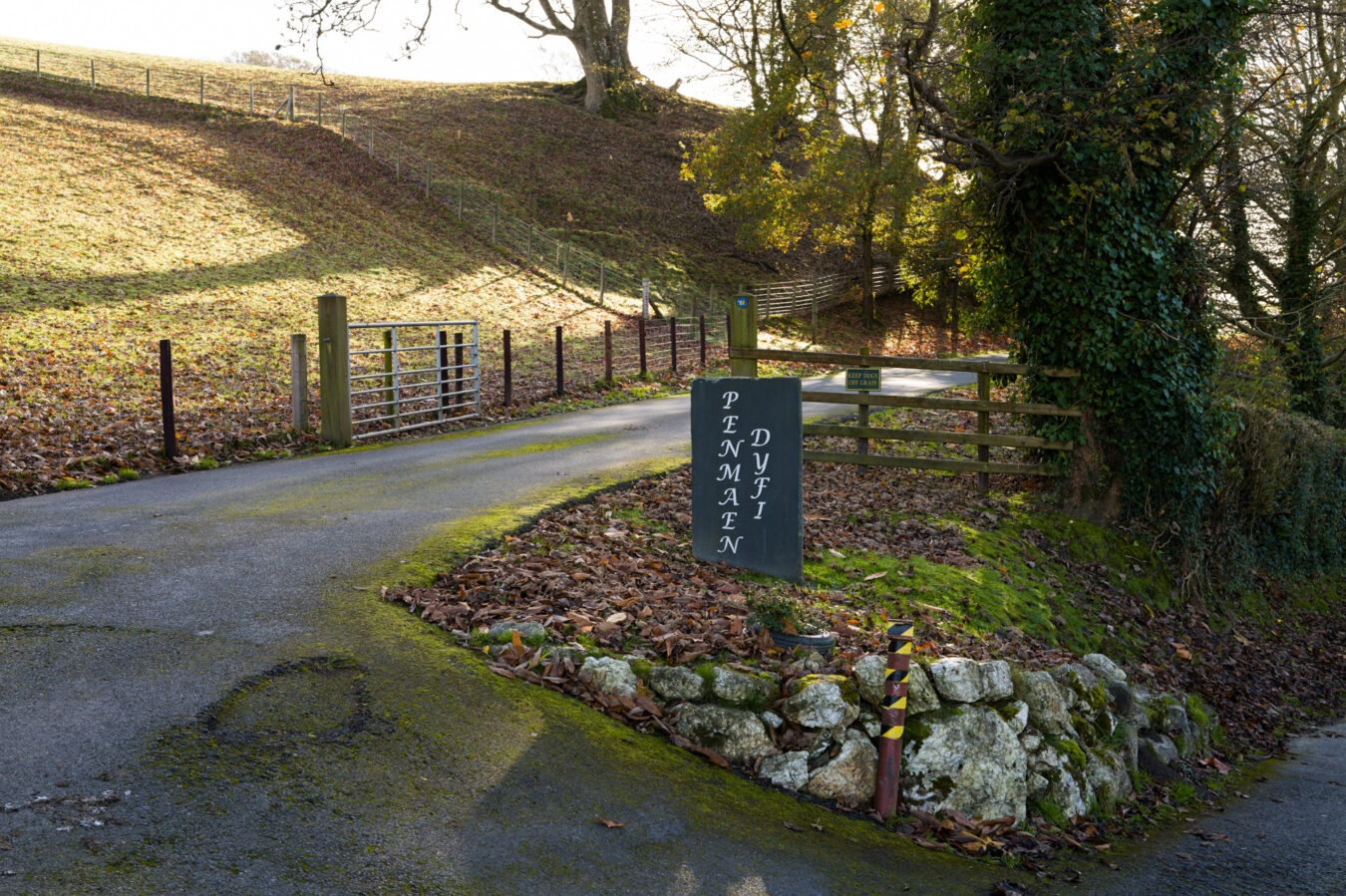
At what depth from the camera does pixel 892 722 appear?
17.7 ft

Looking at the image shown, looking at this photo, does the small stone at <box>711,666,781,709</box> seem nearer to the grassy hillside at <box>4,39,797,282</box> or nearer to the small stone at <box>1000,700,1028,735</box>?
the small stone at <box>1000,700,1028,735</box>

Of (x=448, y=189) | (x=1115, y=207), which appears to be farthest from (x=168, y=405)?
(x=448, y=189)

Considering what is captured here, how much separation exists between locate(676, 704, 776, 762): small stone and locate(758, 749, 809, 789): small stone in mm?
78

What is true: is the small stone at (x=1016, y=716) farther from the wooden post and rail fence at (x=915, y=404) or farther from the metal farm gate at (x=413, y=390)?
the metal farm gate at (x=413, y=390)

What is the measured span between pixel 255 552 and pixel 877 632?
466cm

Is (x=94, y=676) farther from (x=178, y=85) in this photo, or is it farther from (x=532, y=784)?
(x=178, y=85)

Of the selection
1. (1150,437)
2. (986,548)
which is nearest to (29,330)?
(986,548)

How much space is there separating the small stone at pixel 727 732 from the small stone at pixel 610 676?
0.36 m

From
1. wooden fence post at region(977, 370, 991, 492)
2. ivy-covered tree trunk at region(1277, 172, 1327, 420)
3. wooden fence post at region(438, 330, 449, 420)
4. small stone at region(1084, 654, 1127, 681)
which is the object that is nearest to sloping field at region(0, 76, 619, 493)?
wooden fence post at region(438, 330, 449, 420)

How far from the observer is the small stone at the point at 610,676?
570 cm

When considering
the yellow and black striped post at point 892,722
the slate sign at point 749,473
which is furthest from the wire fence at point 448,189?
the yellow and black striped post at point 892,722

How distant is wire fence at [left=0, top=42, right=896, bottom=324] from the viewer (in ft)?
112

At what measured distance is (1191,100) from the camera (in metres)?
11.4

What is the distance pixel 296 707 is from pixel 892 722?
10.2ft
